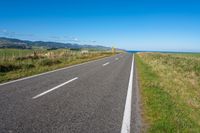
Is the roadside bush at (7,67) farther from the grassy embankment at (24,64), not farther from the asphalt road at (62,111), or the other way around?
the asphalt road at (62,111)

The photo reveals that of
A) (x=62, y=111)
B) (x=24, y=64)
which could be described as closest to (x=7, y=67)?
(x=24, y=64)

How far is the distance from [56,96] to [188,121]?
4228 millimetres

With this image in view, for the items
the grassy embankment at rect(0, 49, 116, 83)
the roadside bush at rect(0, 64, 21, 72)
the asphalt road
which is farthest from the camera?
the roadside bush at rect(0, 64, 21, 72)

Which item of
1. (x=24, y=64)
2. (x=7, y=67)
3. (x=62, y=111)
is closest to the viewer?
(x=62, y=111)

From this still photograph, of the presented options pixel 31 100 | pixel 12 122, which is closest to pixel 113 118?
pixel 12 122

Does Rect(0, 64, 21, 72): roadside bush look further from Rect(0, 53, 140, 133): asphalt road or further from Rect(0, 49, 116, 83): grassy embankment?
Rect(0, 53, 140, 133): asphalt road

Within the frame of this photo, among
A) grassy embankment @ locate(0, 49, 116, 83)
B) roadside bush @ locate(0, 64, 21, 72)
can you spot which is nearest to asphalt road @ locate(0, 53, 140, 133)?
grassy embankment @ locate(0, 49, 116, 83)

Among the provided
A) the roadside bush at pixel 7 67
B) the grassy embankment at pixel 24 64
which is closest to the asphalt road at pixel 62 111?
the grassy embankment at pixel 24 64

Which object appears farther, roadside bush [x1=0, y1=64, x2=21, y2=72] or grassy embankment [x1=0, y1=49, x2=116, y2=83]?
roadside bush [x1=0, y1=64, x2=21, y2=72]

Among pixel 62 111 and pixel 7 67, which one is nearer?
pixel 62 111

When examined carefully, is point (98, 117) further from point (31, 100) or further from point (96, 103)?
point (31, 100)

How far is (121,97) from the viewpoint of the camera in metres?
7.38

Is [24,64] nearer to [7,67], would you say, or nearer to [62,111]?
[7,67]

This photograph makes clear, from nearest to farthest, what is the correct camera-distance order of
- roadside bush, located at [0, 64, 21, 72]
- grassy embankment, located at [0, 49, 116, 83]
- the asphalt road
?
the asphalt road → grassy embankment, located at [0, 49, 116, 83] → roadside bush, located at [0, 64, 21, 72]
